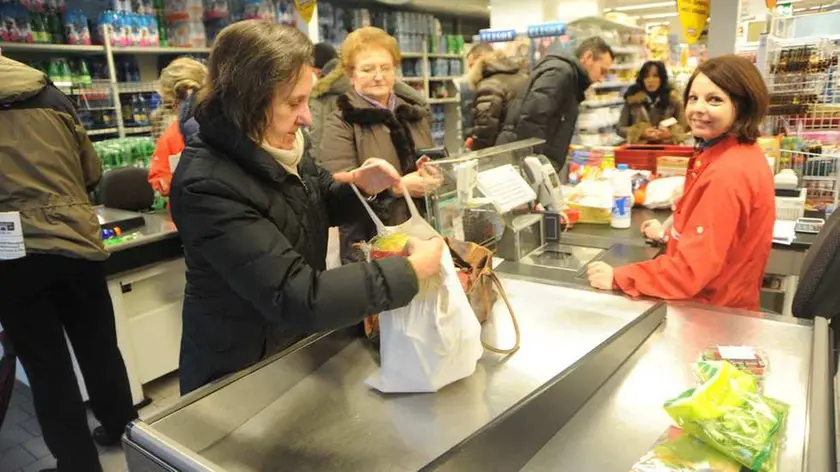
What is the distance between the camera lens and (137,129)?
4699 mm

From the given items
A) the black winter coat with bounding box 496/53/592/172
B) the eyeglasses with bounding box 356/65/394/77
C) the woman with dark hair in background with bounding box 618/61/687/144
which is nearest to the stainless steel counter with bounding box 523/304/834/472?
the eyeglasses with bounding box 356/65/394/77

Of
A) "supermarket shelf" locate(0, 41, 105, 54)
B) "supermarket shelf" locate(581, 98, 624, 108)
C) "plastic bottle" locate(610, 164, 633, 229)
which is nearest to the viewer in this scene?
"plastic bottle" locate(610, 164, 633, 229)

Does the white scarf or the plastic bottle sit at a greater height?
the white scarf

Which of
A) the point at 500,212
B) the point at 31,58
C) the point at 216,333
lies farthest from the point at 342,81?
the point at 31,58

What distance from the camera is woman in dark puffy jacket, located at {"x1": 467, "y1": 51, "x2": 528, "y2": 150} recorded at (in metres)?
4.35

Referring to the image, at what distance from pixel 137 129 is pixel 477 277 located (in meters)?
4.22

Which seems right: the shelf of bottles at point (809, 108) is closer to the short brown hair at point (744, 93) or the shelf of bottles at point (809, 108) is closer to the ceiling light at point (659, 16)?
the short brown hair at point (744, 93)

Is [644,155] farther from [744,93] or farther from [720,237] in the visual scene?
[720,237]

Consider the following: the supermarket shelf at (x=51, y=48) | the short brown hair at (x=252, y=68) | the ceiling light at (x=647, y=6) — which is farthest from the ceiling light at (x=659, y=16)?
the short brown hair at (x=252, y=68)

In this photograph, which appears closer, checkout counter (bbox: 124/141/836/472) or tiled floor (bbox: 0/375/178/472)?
checkout counter (bbox: 124/141/836/472)

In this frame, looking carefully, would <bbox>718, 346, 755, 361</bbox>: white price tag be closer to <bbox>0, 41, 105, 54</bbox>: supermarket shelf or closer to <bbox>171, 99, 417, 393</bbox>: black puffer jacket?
<bbox>171, 99, 417, 393</bbox>: black puffer jacket

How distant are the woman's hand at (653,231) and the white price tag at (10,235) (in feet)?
7.69

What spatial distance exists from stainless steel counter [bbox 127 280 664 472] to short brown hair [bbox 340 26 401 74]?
143 centimetres

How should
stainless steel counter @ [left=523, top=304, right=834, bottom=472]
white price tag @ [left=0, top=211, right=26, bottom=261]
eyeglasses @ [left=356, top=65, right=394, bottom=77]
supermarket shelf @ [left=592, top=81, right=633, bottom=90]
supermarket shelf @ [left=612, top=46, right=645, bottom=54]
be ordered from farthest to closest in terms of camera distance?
supermarket shelf @ [left=612, top=46, right=645, bottom=54] → supermarket shelf @ [left=592, top=81, right=633, bottom=90] → eyeglasses @ [left=356, top=65, right=394, bottom=77] → white price tag @ [left=0, top=211, right=26, bottom=261] → stainless steel counter @ [left=523, top=304, right=834, bottom=472]
